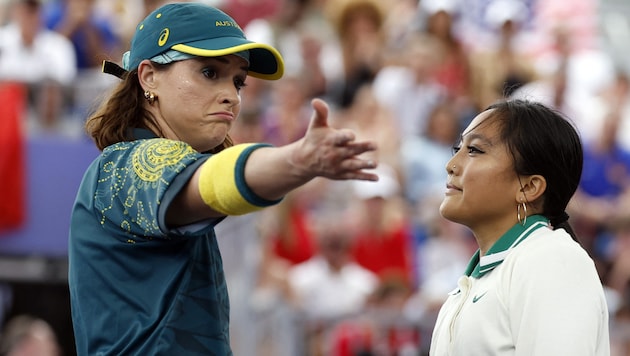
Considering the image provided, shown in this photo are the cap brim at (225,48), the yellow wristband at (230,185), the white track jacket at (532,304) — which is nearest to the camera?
the yellow wristband at (230,185)

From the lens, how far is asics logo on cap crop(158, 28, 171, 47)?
3.24 meters

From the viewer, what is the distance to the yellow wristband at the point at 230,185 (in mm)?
2746

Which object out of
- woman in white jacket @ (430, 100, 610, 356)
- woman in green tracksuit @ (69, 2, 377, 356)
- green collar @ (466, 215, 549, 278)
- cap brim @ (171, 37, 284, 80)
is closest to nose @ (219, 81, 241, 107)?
woman in green tracksuit @ (69, 2, 377, 356)

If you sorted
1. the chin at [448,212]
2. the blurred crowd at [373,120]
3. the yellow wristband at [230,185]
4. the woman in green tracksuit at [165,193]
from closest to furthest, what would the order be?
1. the yellow wristband at [230,185]
2. the woman in green tracksuit at [165,193]
3. the chin at [448,212]
4. the blurred crowd at [373,120]

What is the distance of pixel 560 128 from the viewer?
3.35 metres

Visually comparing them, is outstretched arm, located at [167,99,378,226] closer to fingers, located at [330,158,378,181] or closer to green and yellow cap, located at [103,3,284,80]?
fingers, located at [330,158,378,181]

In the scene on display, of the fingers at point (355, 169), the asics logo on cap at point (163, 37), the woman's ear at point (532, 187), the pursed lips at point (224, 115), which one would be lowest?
the woman's ear at point (532, 187)

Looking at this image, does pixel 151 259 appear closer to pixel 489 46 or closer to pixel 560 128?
pixel 560 128

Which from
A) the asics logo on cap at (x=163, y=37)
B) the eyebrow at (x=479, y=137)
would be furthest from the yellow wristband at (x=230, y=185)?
the eyebrow at (x=479, y=137)

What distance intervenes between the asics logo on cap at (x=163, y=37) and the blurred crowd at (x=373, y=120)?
419cm

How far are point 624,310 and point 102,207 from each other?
5.36m

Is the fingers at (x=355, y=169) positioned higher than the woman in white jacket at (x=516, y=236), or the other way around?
the fingers at (x=355, y=169)

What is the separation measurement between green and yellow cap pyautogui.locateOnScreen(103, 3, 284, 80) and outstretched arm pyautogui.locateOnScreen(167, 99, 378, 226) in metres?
0.48

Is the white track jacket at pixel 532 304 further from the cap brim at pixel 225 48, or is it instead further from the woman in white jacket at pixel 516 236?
the cap brim at pixel 225 48
